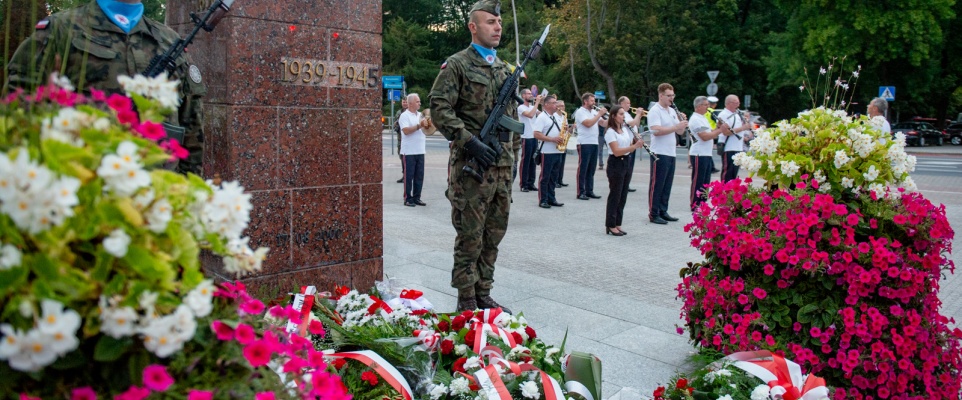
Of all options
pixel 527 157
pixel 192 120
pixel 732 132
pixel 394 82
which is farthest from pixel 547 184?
pixel 394 82

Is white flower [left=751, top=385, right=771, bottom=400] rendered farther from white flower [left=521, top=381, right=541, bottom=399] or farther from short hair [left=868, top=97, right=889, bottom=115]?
short hair [left=868, top=97, right=889, bottom=115]

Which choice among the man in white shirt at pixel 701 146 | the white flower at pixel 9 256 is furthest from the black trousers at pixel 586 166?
the white flower at pixel 9 256

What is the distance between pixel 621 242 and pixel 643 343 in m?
4.15

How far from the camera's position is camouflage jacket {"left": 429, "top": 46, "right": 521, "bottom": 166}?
16.3 feet

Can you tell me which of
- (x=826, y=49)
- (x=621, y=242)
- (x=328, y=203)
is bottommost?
(x=621, y=242)

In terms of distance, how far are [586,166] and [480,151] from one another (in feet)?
28.8

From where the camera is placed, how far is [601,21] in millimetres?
45938

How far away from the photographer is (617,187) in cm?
951

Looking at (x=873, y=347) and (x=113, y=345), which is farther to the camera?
(x=873, y=347)

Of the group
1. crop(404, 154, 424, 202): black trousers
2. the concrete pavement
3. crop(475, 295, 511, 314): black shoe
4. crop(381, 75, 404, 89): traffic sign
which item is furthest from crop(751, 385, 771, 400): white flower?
crop(381, 75, 404, 89): traffic sign

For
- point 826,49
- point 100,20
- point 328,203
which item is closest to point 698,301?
point 328,203

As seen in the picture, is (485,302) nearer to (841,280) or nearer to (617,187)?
(841,280)

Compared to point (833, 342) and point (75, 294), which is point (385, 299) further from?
point (75, 294)

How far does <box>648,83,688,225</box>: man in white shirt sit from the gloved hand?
597 centimetres
